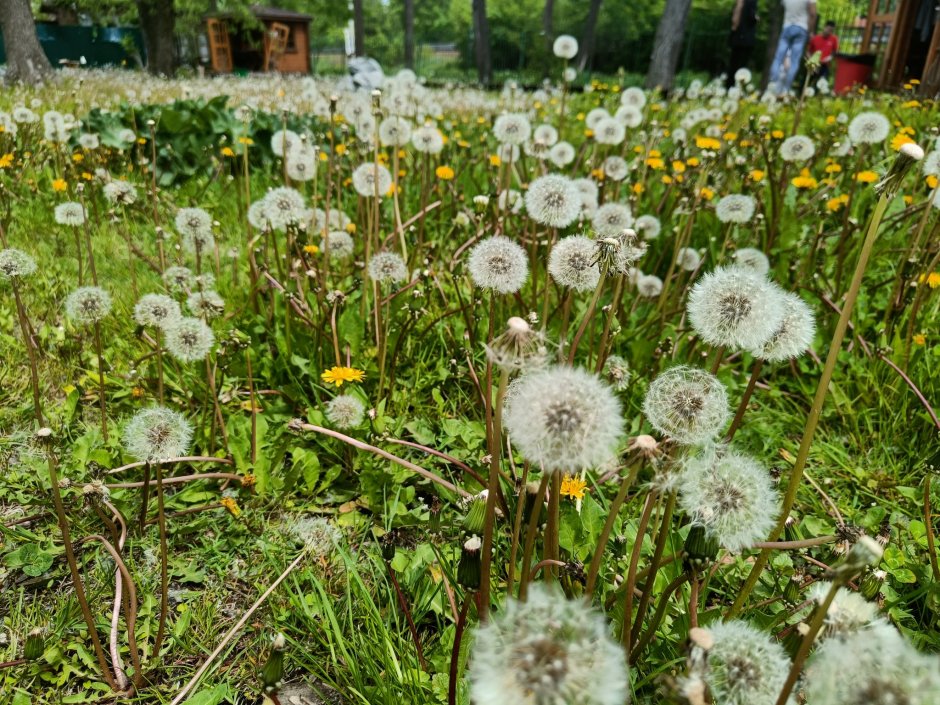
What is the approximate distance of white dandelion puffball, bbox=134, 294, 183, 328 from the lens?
6.85 feet

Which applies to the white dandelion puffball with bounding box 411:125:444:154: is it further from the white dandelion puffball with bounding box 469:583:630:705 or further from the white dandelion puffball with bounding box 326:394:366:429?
the white dandelion puffball with bounding box 469:583:630:705

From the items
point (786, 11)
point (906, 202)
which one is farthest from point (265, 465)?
point (786, 11)

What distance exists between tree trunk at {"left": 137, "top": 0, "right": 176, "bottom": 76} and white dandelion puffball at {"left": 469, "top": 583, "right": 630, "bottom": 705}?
2959 cm

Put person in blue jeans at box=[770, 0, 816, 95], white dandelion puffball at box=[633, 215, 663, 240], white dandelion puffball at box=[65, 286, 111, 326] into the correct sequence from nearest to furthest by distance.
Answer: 1. white dandelion puffball at box=[65, 286, 111, 326]
2. white dandelion puffball at box=[633, 215, 663, 240]
3. person in blue jeans at box=[770, 0, 816, 95]

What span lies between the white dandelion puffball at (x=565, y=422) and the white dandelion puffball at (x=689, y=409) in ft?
0.57

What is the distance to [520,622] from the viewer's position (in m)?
0.81

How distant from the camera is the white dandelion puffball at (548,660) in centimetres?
74

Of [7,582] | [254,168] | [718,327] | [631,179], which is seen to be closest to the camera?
[718,327]

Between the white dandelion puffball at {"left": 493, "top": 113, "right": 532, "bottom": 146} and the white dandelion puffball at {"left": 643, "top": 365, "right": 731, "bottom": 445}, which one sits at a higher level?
the white dandelion puffball at {"left": 493, "top": 113, "right": 532, "bottom": 146}

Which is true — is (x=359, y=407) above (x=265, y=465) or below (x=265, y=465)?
above

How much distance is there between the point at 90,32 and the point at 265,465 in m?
42.6

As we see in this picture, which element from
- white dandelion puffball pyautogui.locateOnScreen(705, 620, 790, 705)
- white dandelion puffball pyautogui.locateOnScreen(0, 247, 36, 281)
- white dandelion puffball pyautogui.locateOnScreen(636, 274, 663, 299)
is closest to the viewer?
white dandelion puffball pyautogui.locateOnScreen(705, 620, 790, 705)

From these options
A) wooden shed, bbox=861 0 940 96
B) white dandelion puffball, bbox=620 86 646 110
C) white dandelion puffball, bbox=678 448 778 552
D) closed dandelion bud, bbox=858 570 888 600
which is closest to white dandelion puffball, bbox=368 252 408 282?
white dandelion puffball, bbox=678 448 778 552

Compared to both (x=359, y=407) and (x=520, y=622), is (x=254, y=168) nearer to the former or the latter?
(x=359, y=407)
